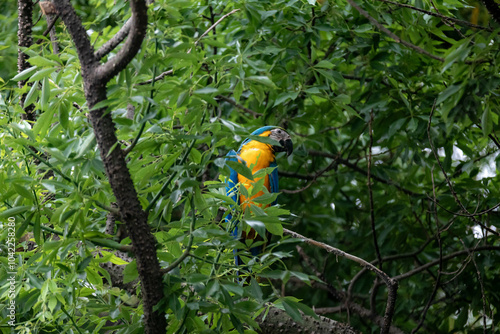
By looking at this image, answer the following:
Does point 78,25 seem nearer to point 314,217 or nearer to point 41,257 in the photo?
point 41,257

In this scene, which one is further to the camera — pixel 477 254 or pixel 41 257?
pixel 477 254

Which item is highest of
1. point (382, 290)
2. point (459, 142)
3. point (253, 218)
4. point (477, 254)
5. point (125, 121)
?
point (125, 121)

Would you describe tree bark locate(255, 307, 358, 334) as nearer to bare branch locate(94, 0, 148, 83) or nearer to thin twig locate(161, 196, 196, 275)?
thin twig locate(161, 196, 196, 275)

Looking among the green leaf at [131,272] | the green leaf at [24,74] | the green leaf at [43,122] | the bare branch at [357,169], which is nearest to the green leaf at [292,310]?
the green leaf at [131,272]

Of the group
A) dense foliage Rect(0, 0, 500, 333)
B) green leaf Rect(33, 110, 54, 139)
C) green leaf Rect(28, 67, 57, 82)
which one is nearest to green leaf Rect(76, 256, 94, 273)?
dense foliage Rect(0, 0, 500, 333)

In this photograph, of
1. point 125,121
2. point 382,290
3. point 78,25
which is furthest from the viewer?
point 382,290

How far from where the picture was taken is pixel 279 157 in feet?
12.4

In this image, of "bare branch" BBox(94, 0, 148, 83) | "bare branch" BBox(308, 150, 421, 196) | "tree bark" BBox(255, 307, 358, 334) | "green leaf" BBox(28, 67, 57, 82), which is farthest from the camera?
"bare branch" BBox(308, 150, 421, 196)

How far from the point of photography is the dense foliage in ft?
4.74

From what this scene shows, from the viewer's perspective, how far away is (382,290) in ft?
12.0

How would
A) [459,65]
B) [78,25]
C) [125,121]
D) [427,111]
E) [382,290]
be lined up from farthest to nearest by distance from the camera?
[382,290] < [427,111] < [459,65] < [78,25] < [125,121]

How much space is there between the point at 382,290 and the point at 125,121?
284 centimetres

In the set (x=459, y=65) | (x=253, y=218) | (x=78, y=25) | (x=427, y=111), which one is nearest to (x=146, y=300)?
(x=253, y=218)

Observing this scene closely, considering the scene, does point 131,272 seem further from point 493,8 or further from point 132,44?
point 493,8
